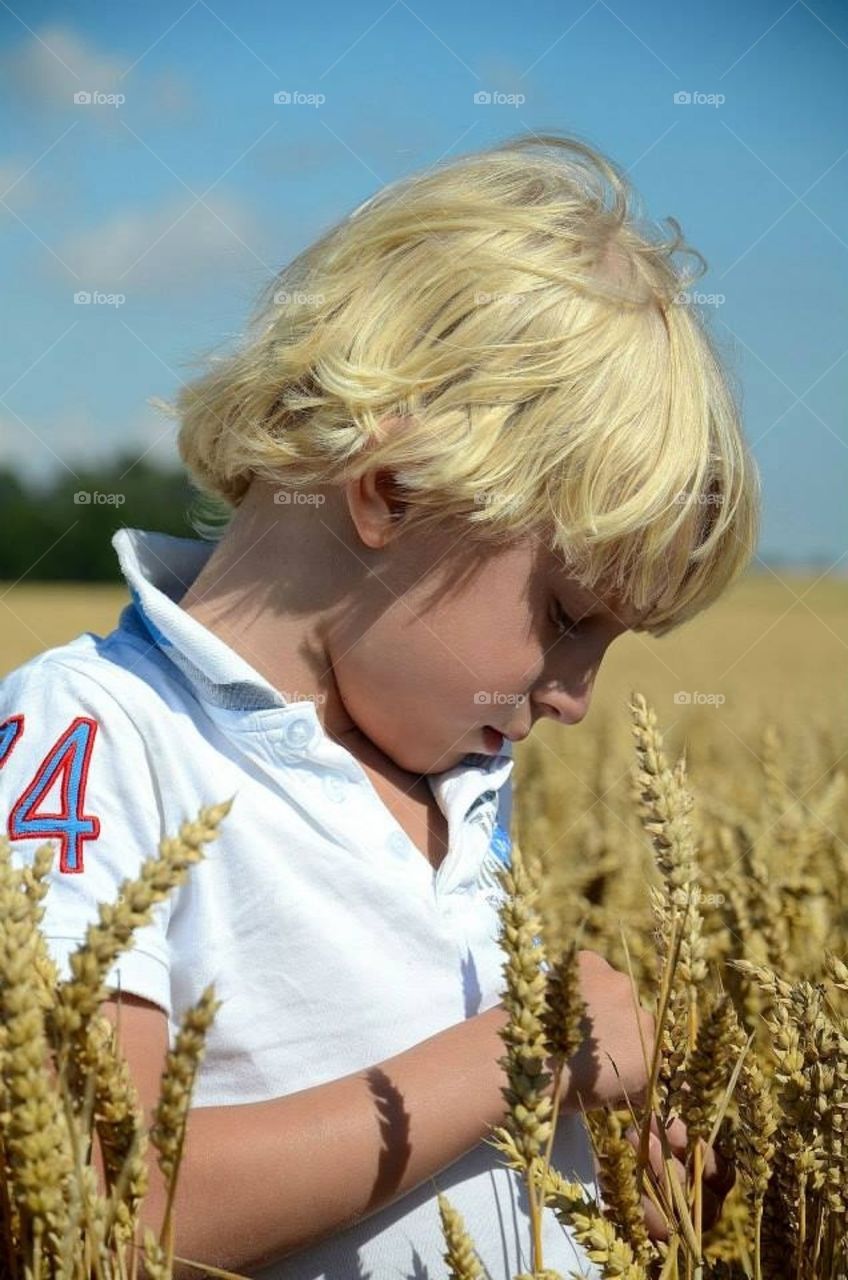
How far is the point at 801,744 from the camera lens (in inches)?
114

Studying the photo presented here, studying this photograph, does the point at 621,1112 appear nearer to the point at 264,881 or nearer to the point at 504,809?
the point at 264,881

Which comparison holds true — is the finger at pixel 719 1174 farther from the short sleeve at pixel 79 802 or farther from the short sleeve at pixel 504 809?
the short sleeve at pixel 79 802

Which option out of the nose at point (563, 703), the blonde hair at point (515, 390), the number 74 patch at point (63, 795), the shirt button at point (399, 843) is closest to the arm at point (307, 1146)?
the number 74 patch at point (63, 795)

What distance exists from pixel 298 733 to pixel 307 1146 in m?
0.35

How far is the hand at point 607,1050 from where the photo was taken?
104 cm

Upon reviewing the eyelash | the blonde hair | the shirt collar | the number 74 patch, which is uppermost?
the blonde hair

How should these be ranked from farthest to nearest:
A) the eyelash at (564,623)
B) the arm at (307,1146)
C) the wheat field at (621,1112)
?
1. the eyelash at (564,623)
2. the arm at (307,1146)
3. the wheat field at (621,1112)

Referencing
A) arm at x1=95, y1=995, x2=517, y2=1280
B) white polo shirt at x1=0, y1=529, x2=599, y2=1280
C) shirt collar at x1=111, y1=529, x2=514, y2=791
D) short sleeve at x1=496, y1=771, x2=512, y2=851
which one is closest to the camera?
arm at x1=95, y1=995, x2=517, y2=1280

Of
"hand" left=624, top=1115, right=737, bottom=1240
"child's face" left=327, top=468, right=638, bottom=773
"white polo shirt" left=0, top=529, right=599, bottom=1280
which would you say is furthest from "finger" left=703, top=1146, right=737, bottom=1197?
"child's face" left=327, top=468, right=638, bottom=773

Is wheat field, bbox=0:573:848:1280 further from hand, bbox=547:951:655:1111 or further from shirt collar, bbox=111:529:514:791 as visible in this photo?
shirt collar, bbox=111:529:514:791

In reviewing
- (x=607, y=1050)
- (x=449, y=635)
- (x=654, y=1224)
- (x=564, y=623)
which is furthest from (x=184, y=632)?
(x=654, y=1224)

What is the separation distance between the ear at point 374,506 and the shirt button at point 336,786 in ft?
0.70

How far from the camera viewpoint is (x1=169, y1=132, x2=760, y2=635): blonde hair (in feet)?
4.13

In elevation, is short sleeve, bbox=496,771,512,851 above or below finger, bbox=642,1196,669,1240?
above
